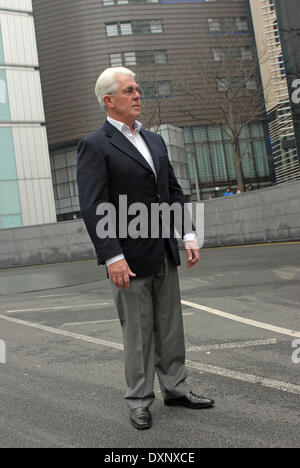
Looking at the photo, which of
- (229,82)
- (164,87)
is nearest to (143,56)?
(164,87)

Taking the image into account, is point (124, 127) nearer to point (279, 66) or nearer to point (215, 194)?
point (279, 66)

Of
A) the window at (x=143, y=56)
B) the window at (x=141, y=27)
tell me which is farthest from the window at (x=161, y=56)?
the window at (x=141, y=27)

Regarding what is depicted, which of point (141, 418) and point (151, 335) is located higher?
point (151, 335)

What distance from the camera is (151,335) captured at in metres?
3.58

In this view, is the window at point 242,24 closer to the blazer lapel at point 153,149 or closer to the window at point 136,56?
the window at point 136,56

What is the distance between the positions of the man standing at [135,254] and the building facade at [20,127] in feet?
72.3

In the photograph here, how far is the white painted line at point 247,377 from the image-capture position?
12.4 feet

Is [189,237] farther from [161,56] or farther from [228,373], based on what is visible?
[161,56]

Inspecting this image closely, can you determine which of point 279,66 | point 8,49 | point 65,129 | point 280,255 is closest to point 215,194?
point 65,129

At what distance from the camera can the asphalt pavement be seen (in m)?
3.17

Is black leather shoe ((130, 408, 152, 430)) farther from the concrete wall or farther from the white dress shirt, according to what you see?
the concrete wall

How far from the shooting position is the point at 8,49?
2528cm

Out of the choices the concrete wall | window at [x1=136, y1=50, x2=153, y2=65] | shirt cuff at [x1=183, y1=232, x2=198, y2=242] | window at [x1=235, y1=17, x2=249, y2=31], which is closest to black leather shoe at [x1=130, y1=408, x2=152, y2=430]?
shirt cuff at [x1=183, y1=232, x2=198, y2=242]

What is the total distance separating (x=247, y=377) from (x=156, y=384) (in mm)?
685
